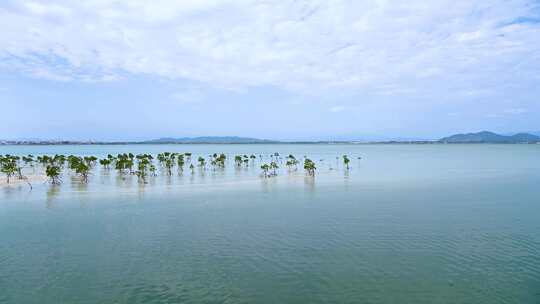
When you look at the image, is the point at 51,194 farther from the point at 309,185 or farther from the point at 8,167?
the point at 309,185

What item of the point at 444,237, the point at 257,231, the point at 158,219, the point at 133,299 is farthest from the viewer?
the point at 158,219

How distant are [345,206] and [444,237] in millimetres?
6689

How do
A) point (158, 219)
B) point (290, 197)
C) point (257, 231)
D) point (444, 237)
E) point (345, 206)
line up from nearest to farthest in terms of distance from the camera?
point (444, 237), point (257, 231), point (158, 219), point (345, 206), point (290, 197)

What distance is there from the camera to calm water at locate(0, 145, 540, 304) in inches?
373

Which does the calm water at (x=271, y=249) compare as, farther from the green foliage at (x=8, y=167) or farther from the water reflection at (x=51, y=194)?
the green foliage at (x=8, y=167)

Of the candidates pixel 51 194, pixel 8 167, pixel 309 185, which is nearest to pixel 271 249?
pixel 309 185

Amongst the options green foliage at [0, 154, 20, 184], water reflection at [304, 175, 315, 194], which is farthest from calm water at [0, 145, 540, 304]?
green foliage at [0, 154, 20, 184]

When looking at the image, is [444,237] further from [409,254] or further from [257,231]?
[257,231]

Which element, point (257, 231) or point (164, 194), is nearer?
point (257, 231)

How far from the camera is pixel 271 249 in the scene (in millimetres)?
12719

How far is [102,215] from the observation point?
18109 millimetres

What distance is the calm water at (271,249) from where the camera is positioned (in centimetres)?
947

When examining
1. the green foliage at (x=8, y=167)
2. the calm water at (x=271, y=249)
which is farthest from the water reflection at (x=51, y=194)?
the green foliage at (x=8, y=167)

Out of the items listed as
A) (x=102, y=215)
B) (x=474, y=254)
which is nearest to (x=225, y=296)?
(x=474, y=254)
